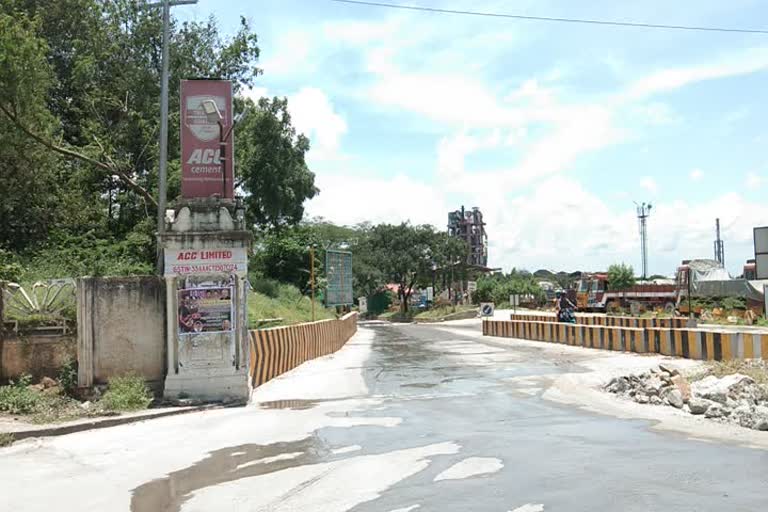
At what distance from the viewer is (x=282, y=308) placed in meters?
33.1

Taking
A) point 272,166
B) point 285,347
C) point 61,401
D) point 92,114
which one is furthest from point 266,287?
point 61,401

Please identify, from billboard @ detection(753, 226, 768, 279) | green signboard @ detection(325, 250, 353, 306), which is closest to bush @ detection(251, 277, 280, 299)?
green signboard @ detection(325, 250, 353, 306)

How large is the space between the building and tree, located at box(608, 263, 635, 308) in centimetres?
4121

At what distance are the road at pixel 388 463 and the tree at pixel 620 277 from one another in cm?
4660

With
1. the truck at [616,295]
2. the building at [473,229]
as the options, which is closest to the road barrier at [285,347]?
the truck at [616,295]

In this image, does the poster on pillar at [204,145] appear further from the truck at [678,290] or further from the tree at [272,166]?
the truck at [678,290]

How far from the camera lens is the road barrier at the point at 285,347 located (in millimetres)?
15812

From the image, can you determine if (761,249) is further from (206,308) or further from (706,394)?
(206,308)

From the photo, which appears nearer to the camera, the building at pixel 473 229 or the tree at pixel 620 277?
the tree at pixel 620 277

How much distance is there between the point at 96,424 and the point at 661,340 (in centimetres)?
1681

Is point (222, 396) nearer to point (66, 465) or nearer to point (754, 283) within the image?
point (66, 465)

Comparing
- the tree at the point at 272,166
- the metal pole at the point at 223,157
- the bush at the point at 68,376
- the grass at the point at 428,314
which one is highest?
the tree at the point at 272,166

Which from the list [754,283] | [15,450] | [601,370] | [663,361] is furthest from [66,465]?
[754,283]

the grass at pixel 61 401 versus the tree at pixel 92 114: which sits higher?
the tree at pixel 92 114
